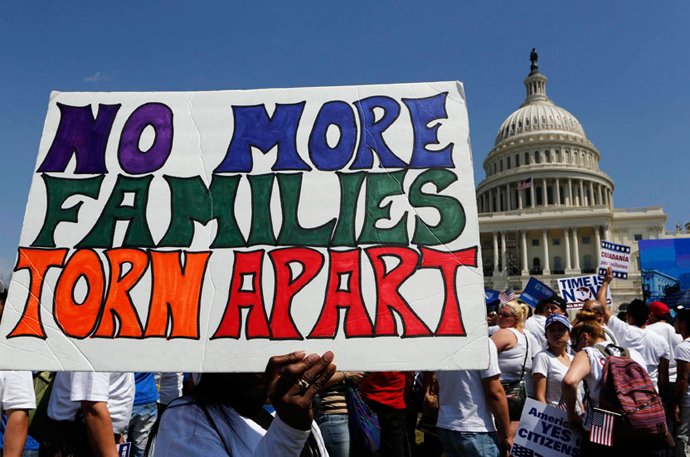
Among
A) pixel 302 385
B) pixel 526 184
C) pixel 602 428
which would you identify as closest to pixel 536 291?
pixel 602 428

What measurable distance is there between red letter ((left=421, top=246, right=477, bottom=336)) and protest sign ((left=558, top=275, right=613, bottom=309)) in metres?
9.15

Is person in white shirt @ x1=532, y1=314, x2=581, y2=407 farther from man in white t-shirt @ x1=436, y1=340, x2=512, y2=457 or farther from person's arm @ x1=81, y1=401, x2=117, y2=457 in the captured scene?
person's arm @ x1=81, y1=401, x2=117, y2=457

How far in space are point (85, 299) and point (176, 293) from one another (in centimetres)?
31

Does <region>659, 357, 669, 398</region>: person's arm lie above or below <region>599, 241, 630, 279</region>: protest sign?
below

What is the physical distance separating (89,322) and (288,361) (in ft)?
2.46

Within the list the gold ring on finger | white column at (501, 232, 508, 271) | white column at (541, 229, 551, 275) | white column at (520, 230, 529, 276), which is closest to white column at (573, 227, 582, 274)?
white column at (541, 229, 551, 275)

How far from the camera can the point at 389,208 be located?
73.3 inches

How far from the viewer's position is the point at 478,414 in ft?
10.8

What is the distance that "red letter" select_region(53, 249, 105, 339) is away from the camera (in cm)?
175

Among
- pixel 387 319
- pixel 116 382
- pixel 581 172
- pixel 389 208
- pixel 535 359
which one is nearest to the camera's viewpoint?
pixel 387 319

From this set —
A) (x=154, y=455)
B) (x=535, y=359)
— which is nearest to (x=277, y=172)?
(x=154, y=455)

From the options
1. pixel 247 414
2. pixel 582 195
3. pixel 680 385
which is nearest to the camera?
pixel 247 414

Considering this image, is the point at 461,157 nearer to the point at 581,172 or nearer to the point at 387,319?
the point at 387,319

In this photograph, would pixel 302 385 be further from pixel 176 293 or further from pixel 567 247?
pixel 567 247
